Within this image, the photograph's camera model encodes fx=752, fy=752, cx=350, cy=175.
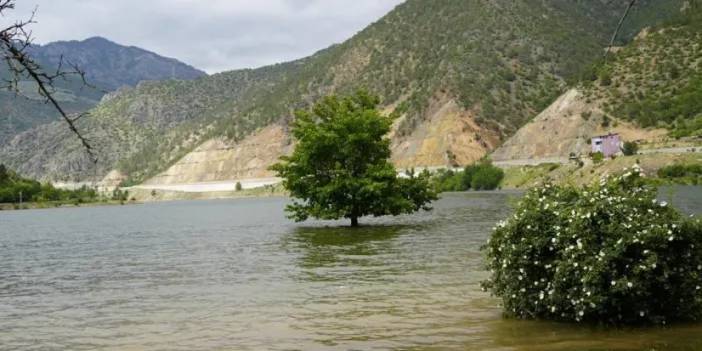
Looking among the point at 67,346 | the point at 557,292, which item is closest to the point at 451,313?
the point at 557,292

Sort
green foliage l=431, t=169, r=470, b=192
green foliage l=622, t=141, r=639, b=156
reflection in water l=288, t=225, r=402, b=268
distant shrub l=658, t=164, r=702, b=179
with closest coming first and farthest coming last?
reflection in water l=288, t=225, r=402, b=268
distant shrub l=658, t=164, r=702, b=179
green foliage l=622, t=141, r=639, b=156
green foliage l=431, t=169, r=470, b=192

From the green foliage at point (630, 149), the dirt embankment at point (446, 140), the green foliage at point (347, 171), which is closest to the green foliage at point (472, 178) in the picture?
the dirt embankment at point (446, 140)

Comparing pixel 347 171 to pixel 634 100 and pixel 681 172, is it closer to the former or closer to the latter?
pixel 681 172

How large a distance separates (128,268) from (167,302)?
41.2ft

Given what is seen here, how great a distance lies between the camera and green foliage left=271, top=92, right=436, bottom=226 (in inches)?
1927

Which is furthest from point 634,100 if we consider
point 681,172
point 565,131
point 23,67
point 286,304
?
point 23,67

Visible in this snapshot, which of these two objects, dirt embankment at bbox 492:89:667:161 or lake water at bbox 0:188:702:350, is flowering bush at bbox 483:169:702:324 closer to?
lake water at bbox 0:188:702:350

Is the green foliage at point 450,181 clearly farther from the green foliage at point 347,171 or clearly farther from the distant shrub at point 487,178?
the green foliage at point 347,171

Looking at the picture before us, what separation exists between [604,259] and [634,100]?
132m

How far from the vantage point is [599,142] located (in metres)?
122

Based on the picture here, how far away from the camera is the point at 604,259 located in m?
14.0

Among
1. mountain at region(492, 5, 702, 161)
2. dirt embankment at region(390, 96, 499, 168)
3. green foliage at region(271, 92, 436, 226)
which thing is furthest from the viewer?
dirt embankment at region(390, 96, 499, 168)

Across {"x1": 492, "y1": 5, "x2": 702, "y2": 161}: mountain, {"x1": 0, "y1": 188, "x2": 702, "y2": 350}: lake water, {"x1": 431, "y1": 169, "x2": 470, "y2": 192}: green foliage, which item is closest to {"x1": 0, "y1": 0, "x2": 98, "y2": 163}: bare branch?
{"x1": 0, "y1": 188, "x2": 702, "y2": 350}: lake water

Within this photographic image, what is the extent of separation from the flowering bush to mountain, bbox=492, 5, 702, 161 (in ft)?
366
